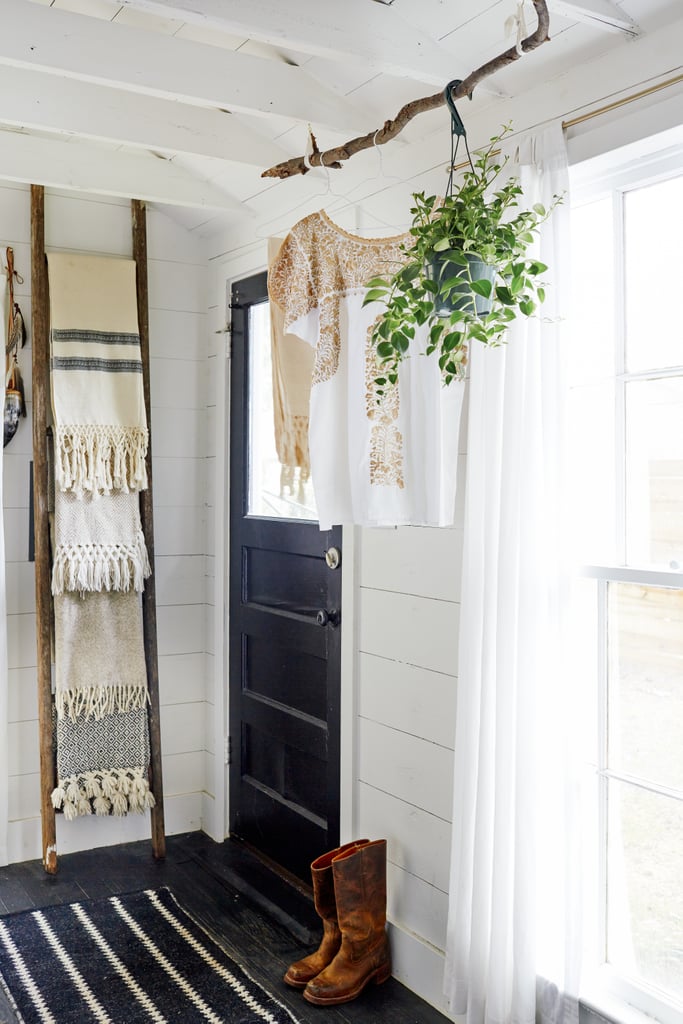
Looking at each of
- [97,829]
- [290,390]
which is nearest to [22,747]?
[97,829]

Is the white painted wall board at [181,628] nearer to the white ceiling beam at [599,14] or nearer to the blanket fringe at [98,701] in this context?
the blanket fringe at [98,701]

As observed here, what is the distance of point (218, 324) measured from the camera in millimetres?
3512

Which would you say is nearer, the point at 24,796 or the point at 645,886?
the point at 645,886

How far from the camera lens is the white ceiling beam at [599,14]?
167cm

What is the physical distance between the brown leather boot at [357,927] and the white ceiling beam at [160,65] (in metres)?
1.87

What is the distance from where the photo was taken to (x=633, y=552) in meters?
2.02

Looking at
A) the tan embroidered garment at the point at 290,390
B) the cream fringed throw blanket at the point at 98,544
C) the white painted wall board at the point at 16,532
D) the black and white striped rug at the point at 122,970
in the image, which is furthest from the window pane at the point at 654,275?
the white painted wall board at the point at 16,532

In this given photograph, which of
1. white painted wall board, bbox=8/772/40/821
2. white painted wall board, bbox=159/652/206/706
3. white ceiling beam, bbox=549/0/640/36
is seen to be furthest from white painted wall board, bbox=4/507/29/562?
white ceiling beam, bbox=549/0/640/36

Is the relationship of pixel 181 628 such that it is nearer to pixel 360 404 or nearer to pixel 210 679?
pixel 210 679

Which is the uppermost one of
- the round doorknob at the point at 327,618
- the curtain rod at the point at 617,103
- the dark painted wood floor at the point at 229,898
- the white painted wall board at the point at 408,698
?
the curtain rod at the point at 617,103

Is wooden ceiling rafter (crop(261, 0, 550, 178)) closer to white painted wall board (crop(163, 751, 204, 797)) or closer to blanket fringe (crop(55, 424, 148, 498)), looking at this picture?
blanket fringe (crop(55, 424, 148, 498))

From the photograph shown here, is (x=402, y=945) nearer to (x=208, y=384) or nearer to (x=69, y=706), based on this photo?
(x=69, y=706)

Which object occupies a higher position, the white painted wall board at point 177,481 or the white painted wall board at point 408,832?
the white painted wall board at point 177,481

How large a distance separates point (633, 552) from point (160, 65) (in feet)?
5.08
